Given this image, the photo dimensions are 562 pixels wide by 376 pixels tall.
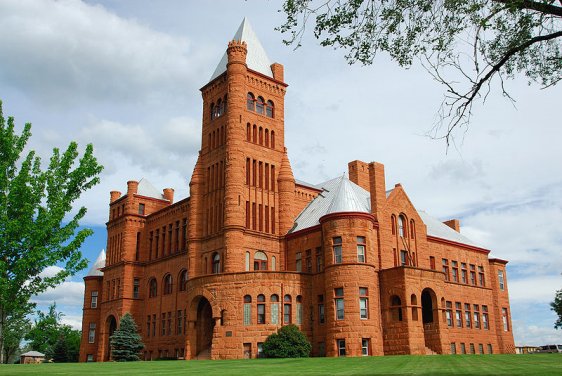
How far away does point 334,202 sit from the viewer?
43094mm

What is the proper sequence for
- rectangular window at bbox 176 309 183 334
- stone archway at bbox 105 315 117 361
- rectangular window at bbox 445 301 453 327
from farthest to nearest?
stone archway at bbox 105 315 117 361 < rectangular window at bbox 176 309 183 334 < rectangular window at bbox 445 301 453 327

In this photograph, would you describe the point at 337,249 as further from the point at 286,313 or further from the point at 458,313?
the point at 458,313

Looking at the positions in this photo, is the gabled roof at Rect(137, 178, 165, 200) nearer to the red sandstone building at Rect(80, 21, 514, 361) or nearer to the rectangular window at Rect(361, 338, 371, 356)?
the red sandstone building at Rect(80, 21, 514, 361)

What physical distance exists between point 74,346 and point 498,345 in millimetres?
47016

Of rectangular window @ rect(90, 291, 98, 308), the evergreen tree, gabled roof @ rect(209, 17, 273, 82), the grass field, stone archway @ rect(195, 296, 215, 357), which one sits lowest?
the grass field

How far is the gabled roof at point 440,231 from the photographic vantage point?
53.8 m

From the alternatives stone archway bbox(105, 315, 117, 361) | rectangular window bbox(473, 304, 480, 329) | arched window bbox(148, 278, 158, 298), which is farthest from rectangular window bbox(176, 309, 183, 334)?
rectangular window bbox(473, 304, 480, 329)

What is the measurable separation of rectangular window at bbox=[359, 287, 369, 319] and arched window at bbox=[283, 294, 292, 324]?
17.4 feet

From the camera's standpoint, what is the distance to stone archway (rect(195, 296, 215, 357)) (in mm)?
44625

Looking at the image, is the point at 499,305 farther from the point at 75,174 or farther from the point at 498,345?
the point at 75,174

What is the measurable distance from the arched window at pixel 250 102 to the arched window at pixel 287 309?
18.1 m

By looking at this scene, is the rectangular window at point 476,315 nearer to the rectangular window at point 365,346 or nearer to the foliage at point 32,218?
the rectangular window at point 365,346

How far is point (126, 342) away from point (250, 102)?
25222 mm

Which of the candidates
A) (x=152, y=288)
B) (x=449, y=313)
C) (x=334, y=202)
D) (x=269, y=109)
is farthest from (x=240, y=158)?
(x=449, y=313)
